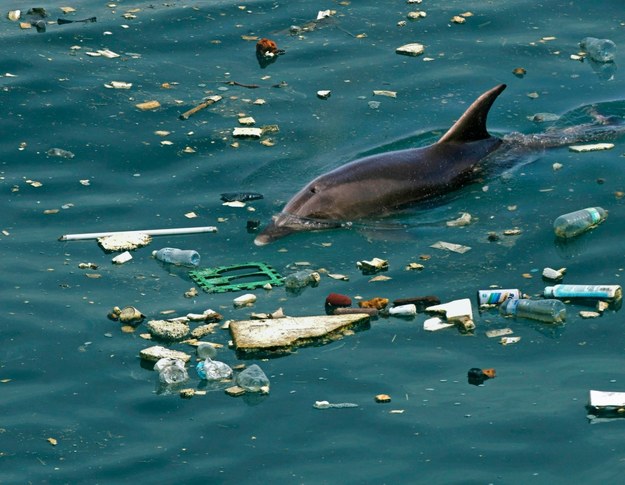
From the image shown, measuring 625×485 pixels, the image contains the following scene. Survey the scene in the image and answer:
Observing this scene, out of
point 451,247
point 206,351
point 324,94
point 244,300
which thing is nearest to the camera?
point 206,351

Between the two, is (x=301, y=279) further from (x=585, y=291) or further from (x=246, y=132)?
(x=246, y=132)

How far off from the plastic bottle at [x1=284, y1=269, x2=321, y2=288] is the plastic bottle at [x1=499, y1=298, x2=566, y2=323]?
1.32 metres

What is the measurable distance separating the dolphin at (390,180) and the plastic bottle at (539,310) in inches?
71.7

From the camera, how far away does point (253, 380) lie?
818cm

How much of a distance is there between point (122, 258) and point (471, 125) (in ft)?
9.95

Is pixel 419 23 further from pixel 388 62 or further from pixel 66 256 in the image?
pixel 66 256

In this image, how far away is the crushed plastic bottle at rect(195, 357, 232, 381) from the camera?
8.28 meters

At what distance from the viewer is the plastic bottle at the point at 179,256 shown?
9.75m

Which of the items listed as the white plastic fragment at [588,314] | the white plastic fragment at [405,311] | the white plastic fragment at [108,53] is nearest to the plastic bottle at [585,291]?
the white plastic fragment at [588,314]

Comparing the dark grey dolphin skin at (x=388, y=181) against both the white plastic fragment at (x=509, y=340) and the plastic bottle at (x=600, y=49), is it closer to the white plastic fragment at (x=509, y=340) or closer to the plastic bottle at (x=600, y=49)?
the white plastic fragment at (x=509, y=340)

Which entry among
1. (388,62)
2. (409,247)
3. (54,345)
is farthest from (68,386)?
(388,62)

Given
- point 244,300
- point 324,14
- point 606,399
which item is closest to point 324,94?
point 324,14

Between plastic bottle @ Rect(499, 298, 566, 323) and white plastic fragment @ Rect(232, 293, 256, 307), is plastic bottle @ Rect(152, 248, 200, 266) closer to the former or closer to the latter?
white plastic fragment @ Rect(232, 293, 256, 307)

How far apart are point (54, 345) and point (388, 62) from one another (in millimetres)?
5632
